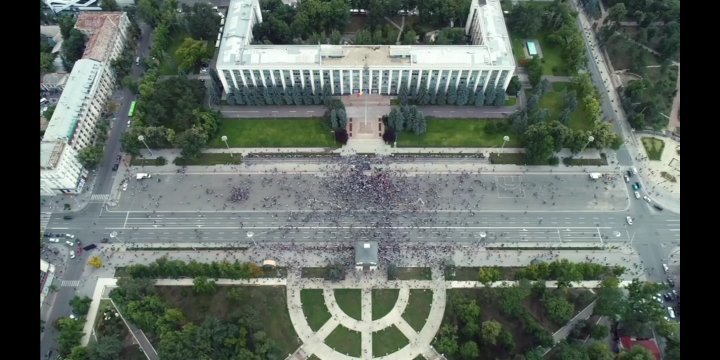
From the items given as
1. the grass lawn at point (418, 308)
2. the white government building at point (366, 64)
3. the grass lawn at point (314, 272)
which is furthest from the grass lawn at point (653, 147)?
the grass lawn at point (314, 272)

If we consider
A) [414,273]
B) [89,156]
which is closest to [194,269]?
[89,156]

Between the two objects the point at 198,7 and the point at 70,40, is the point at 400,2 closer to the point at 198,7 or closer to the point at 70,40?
the point at 198,7

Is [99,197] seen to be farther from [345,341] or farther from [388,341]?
[388,341]

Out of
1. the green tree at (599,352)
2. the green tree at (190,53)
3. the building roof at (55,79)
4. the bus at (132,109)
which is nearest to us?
the green tree at (599,352)

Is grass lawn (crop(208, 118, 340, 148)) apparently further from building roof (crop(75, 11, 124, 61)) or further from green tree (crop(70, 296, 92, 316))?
green tree (crop(70, 296, 92, 316))

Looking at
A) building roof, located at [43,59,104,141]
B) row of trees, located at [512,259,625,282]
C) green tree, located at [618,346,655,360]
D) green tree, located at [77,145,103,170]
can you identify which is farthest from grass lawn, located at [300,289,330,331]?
building roof, located at [43,59,104,141]

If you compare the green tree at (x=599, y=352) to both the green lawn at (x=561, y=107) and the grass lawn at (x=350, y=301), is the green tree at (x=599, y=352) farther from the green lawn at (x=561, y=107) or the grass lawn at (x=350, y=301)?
the green lawn at (x=561, y=107)

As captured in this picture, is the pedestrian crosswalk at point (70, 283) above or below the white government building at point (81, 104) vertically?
below
